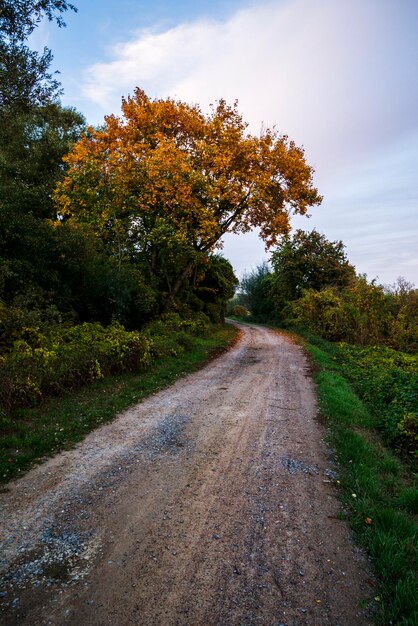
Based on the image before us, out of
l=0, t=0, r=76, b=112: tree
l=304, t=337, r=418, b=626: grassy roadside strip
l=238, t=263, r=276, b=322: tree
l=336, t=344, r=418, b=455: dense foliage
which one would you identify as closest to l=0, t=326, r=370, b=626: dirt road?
l=304, t=337, r=418, b=626: grassy roadside strip

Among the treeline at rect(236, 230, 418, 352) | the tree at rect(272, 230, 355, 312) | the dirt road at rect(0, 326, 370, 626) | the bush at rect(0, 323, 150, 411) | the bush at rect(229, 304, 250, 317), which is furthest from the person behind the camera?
the bush at rect(229, 304, 250, 317)

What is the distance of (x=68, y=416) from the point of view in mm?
6867

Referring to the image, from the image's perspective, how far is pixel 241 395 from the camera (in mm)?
9000

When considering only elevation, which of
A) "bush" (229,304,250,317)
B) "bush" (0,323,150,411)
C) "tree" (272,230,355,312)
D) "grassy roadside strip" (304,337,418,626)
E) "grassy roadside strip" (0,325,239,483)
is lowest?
"grassy roadside strip" (0,325,239,483)

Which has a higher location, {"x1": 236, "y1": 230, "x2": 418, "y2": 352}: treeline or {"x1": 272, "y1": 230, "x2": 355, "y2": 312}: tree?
{"x1": 272, "y1": 230, "x2": 355, "y2": 312}: tree

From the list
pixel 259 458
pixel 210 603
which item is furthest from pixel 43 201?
pixel 210 603

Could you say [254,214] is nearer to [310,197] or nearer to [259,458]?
[310,197]

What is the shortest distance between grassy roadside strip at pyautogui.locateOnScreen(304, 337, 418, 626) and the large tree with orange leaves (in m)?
11.7

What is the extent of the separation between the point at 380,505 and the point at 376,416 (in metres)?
4.37

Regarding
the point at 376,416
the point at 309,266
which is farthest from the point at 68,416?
the point at 309,266

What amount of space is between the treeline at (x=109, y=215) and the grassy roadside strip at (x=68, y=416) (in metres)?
0.39

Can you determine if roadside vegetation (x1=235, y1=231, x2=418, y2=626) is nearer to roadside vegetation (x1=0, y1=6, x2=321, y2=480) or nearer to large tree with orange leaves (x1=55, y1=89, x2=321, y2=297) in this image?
roadside vegetation (x1=0, y1=6, x2=321, y2=480)

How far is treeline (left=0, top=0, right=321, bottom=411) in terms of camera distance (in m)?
9.05

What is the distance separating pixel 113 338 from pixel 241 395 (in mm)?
4286
